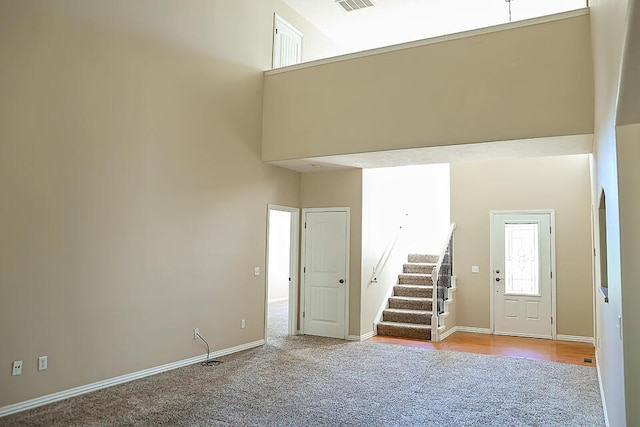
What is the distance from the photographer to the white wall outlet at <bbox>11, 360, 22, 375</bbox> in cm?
404

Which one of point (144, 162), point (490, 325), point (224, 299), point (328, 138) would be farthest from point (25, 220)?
point (490, 325)

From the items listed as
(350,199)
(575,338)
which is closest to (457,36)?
(350,199)

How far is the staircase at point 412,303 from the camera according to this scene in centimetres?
753

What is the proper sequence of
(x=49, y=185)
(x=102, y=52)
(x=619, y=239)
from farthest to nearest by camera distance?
(x=102, y=52)
(x=49, y=185)
(x=619, y=239)

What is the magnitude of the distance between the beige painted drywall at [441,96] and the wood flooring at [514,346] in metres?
3.01

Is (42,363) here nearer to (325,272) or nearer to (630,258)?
(325,272)

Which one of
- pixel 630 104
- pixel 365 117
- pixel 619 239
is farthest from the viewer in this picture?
pixel 365 117

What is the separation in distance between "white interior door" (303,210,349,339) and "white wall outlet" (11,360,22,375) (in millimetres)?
4296

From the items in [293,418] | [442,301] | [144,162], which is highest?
[144,162]

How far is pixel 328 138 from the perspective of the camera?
6.41 metres

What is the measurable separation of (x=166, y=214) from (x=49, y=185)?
53.4 inches

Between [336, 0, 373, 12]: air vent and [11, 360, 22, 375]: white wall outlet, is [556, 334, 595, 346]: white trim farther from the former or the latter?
[11, 360, 22, 375]: white wall outlet

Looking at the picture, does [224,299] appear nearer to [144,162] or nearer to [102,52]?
[144,162]

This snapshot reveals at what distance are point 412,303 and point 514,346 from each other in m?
1.71
